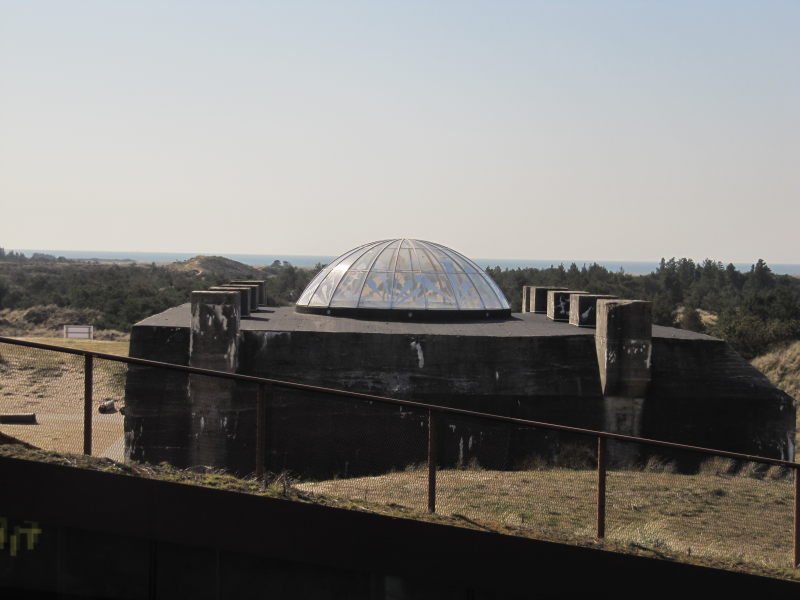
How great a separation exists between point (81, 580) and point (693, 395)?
45.8ft

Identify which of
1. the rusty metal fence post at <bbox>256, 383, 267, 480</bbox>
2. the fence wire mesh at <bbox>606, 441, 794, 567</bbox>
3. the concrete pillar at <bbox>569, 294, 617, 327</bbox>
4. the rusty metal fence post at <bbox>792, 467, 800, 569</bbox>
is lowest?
the fence wire mesh at <bbox>606, 441, 794, 567</bbox>

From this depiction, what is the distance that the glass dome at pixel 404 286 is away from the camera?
23078 mm

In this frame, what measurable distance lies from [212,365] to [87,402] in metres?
9.90

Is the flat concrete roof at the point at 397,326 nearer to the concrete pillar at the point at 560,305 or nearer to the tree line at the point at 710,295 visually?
the concrete pillar at the point at 560,305

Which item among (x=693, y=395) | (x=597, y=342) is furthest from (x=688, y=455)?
(x=597, y=342)

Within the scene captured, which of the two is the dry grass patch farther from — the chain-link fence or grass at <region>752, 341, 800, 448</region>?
grass at <region>752, 341, 800, 448</region>

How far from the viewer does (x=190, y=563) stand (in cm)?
828

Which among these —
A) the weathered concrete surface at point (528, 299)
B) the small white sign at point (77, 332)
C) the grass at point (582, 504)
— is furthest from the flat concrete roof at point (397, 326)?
the small white sign at point (77, 332)

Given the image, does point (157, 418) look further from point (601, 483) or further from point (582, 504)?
point (601, 483)

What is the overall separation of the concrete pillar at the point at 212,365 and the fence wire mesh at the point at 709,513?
7477 mm

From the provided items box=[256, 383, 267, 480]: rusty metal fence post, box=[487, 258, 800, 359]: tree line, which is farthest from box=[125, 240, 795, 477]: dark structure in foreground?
box=[487, 258, 800, 359]: tree line

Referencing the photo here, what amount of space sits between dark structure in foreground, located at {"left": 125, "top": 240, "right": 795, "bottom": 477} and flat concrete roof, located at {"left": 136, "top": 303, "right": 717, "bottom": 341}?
6.2 inches

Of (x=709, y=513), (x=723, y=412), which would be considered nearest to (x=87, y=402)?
(x=709, y=513)

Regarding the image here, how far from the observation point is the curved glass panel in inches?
915
